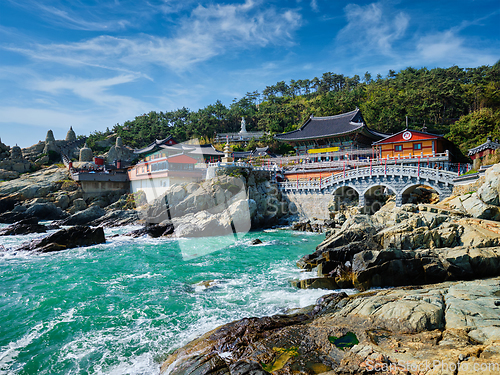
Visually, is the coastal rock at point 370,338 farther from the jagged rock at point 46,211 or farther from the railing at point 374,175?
the jagged rock at point 46,211

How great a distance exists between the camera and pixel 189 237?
102 ft

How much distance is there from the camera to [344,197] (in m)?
35.9

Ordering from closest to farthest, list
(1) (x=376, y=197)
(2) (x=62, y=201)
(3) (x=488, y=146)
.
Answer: (3) (x=488, y=146)
(1) (x=376, y=197)
(2) (x=62, y=201)

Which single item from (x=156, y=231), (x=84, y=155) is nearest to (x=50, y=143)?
(x=84, y=155)

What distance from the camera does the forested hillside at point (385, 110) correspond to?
50.0 meters

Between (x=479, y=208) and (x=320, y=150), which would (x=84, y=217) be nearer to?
(x=320, y=150)

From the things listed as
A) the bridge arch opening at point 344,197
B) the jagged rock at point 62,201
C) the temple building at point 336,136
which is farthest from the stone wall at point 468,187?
the jagged rock at point 62,201

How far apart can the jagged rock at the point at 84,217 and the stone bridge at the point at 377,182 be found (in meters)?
26.4

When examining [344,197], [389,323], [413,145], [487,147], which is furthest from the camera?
[413,145]

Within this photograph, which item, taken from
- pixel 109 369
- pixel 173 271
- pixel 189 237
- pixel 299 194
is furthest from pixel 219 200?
pixel 109 369

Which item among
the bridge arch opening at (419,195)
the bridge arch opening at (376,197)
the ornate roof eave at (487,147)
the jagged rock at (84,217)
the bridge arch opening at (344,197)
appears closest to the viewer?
the ornate roof eave at (487,147)

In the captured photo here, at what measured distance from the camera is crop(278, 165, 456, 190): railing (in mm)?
27466

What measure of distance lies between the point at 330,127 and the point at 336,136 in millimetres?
4036

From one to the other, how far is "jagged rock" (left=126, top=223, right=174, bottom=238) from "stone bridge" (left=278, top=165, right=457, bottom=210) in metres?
15.6
